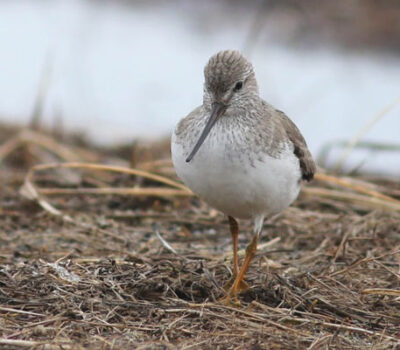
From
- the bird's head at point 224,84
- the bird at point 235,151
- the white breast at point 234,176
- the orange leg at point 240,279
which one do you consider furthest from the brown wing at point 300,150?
the orange leg at point 240,279

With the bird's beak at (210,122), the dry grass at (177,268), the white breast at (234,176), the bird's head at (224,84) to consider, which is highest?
the bird's head at (224,84)

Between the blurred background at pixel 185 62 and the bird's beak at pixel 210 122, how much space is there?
14.9 ft

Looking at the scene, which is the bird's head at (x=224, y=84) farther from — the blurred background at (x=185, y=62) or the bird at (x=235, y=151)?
the blurred background at (x=185, y=62)

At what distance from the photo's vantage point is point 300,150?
16.8ft

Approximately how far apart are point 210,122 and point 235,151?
8.9 inches

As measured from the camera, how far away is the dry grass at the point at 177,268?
4.11m

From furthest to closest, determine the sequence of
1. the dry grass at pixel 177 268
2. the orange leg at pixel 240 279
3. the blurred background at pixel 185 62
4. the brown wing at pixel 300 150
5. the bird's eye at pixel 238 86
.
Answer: the blurred background at pixel 185 62
the brown wing at pixel 300 150
the bird's eye at pixel 238 86
the orange leg at pixel 240 279
the dry grass at pixel 177 268

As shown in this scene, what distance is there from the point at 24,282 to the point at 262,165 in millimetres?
1503

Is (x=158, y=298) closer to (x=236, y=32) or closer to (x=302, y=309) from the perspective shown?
(x=302, y=309)

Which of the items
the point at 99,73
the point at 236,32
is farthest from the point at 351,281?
the point at 236,32

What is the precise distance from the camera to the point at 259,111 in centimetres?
487

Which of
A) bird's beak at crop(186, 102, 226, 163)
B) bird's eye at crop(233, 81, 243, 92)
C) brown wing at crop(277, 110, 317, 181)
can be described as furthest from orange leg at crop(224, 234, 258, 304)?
bird's eye at crop(233, 81, 243, 92)

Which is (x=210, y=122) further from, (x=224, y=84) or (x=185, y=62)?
(x=185, y=62)

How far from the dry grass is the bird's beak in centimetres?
78
